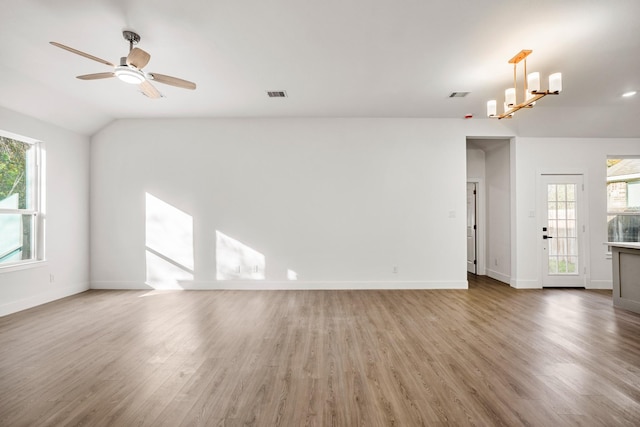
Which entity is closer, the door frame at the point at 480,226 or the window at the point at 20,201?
the window at the point at 20,201

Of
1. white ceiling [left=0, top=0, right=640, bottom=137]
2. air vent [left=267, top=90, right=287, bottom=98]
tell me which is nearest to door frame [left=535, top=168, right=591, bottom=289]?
white ceiling [left=0, top=0, right=640, bottom=137]

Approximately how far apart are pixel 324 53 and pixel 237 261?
12.3ft

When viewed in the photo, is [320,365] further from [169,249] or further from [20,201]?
[20,201]

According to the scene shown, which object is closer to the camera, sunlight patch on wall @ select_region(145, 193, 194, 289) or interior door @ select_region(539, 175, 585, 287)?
sunlight patch on wall @ select_region(145, 193, 194, 289)

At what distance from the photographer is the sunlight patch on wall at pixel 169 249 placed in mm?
5449

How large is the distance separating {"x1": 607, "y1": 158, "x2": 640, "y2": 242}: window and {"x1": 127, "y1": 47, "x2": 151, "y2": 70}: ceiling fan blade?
25.9 ft

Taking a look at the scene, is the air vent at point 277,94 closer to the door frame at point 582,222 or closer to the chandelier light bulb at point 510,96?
the chandelier light bulb at point 510,96

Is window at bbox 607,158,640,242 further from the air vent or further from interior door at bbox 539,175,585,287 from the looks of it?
the air vent

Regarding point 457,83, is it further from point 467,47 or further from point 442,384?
point 442,384

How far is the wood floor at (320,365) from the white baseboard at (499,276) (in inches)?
57.5

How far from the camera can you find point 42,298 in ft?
14.9

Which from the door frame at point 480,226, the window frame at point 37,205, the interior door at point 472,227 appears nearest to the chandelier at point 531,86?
the door frame at point 480,226

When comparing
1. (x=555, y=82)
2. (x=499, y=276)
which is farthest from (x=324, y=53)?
(x=499, y=276)

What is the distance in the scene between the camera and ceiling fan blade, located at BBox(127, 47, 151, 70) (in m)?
2.65
